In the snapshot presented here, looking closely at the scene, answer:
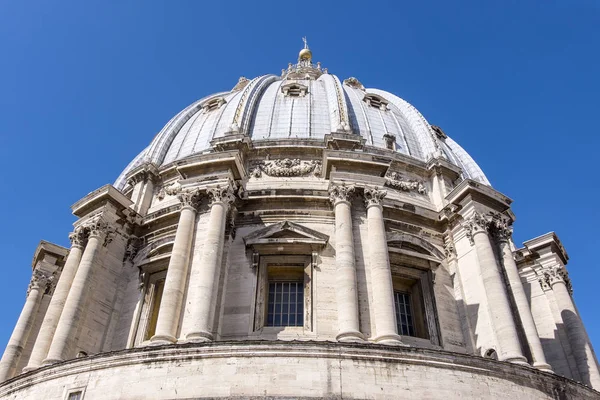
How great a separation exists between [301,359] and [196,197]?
31.3 feet

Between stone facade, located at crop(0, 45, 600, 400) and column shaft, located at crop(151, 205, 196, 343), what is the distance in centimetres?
7

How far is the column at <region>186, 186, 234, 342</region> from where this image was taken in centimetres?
1708

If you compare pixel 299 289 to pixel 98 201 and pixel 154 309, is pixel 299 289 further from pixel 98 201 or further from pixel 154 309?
pixel 98 201

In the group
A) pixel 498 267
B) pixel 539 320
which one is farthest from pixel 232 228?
pixel 539 320

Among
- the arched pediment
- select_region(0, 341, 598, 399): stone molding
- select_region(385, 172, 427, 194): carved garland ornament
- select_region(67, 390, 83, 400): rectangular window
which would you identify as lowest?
select_region(67, 390, 83, 400): rectangular window

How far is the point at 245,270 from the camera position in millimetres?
21391

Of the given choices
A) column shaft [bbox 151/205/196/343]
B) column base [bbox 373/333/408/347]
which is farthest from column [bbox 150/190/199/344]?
column base [bbox 373/333/408/347]

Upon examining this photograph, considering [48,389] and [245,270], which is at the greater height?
[245,270]

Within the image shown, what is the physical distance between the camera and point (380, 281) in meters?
18.8

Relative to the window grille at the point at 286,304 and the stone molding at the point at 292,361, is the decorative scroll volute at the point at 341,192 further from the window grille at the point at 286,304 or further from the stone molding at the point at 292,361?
the stone molding at the point at 292,361

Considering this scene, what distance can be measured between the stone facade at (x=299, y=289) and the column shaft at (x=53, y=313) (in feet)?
0.20

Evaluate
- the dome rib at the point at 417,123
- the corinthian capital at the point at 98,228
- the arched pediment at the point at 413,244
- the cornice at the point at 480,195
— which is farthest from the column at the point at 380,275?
the corinthian capital at the point at 98,228

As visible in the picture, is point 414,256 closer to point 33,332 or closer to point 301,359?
point 301,359

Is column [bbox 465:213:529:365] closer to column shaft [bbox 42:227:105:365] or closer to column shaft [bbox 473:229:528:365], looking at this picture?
column shaft [bbox 473:229:528:365]
